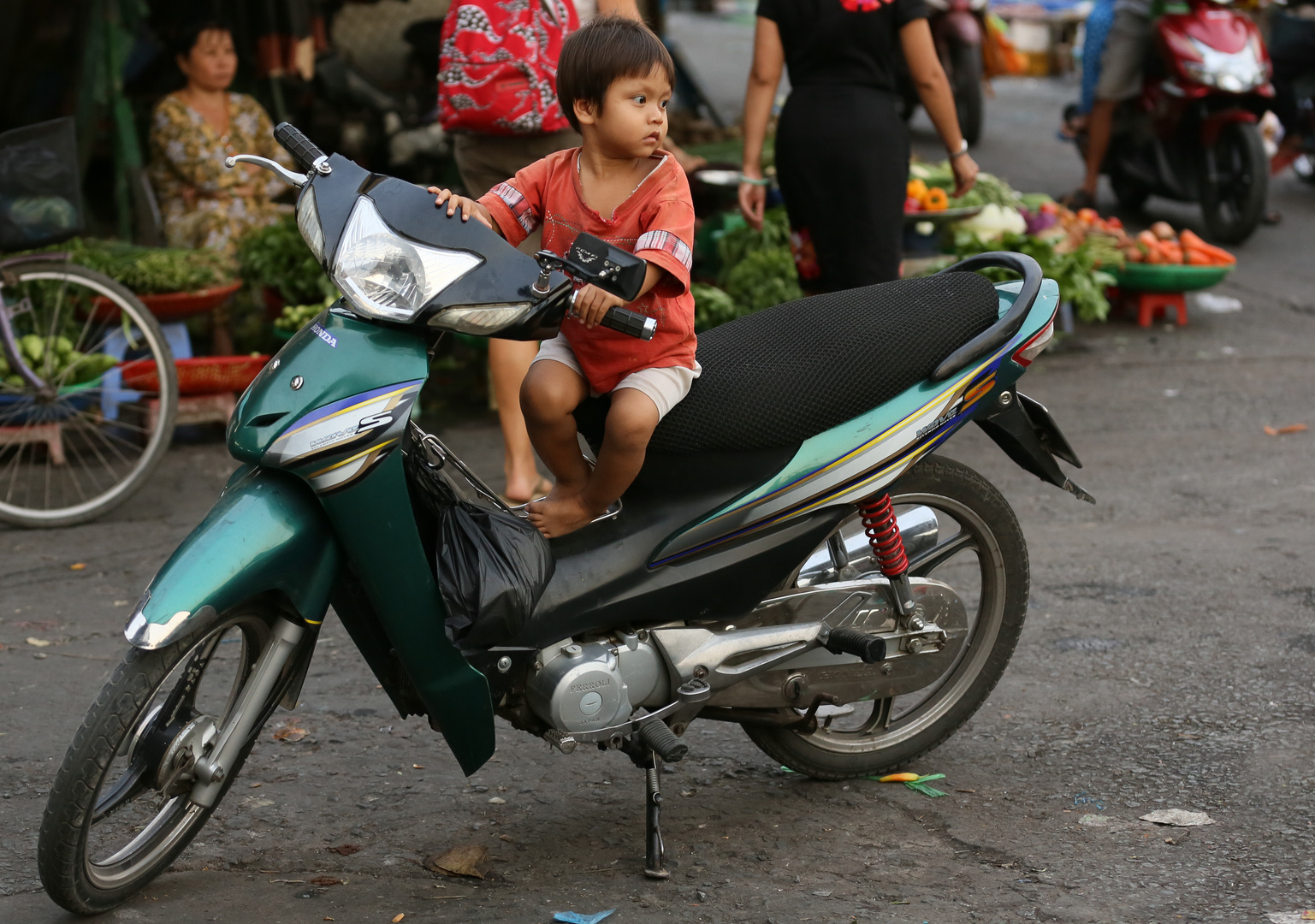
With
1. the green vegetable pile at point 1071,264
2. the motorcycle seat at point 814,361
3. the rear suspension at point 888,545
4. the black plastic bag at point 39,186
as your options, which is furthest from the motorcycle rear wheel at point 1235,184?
the black plastic bag at point 39,186

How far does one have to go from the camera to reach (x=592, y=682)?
278 cm

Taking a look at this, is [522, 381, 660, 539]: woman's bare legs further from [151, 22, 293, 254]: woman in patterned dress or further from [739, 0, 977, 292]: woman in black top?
[151, 22, 293, 254]: woman in patterned dress

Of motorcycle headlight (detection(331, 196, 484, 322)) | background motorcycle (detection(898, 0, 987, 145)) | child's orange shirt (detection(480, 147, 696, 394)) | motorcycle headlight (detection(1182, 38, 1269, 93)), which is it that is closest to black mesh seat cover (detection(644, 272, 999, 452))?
child's orange shirt (detection(480, 147, 696, 394))

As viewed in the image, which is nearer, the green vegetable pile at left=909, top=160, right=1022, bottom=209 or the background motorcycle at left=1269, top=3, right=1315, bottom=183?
the green vegetable pile at left=909, top=160, right=1022, bottom=209

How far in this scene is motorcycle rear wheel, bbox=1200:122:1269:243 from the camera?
27.4ft

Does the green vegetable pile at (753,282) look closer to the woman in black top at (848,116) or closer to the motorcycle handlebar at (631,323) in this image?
the woman in black top at (848,116)

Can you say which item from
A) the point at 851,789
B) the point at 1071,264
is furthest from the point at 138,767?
the point at 1071,264

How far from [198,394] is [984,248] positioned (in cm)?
373

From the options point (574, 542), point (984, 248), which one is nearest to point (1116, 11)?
point (984, 248)

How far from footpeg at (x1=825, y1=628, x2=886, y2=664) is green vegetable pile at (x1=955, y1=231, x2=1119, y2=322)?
4.03 metres

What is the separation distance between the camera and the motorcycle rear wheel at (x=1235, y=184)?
27.4ft

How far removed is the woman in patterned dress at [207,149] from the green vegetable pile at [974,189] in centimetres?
322

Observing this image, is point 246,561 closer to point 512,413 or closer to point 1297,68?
point 512,413

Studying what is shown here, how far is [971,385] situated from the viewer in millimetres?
3031
